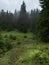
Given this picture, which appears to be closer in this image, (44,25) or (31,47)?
(31,47)

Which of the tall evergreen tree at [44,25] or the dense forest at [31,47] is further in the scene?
the tall evergreen tree at [44,25]

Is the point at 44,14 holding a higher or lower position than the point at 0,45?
higher

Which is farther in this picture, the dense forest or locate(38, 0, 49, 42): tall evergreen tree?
locate(38, 0, 49, 42): tall evergreen tree

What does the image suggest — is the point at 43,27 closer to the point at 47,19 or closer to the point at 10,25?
the point at 47,19

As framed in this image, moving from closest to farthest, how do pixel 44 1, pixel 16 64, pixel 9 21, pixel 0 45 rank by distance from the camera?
→ 1. pixel 16 64
2. pixel 0 45
3. pixel 44 1
4. pixel 9 21

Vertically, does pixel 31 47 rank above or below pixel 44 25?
below

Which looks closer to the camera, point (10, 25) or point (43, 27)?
point (43, 27)

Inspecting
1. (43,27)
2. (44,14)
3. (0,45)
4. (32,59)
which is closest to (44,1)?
(44,14)

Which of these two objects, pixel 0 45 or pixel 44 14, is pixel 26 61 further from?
pixel 44 14

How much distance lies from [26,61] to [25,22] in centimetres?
6387

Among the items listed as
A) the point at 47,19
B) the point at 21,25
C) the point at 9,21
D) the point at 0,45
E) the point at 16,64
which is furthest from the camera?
the point at 9,21

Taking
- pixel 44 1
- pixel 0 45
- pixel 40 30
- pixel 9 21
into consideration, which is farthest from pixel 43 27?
pixel 9 21

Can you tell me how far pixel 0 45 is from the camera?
27.6 m

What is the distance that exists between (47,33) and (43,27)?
1.07 metres
